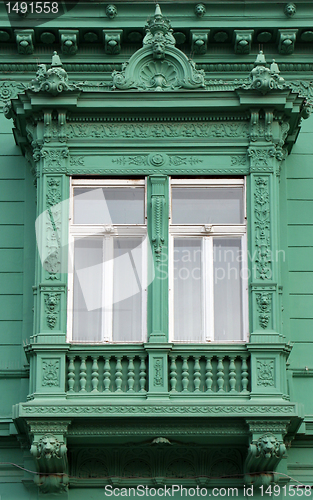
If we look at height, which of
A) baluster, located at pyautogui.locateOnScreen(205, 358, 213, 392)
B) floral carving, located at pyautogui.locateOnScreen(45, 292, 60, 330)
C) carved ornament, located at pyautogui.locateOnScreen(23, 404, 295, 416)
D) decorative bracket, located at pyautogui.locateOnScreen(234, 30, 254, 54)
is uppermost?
decorative bracket, located at pyautogui.locateOnScreen(234, 30, 254, 54)

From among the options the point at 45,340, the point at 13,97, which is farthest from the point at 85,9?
the point at 45,340

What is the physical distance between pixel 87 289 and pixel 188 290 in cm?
144

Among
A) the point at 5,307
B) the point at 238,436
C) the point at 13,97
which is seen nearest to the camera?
the point at 238,436

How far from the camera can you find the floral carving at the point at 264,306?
14594 mm

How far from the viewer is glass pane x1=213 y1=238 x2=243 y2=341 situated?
14.9 m

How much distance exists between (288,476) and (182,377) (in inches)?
78.4

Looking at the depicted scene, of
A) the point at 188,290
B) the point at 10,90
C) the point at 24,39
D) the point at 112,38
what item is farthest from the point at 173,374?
the point at 24,39

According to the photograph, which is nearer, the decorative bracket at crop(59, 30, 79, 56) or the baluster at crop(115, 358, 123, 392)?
the baluster at crop(115, 358, 123, 392)

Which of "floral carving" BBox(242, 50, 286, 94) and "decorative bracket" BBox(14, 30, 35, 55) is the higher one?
"decorative bracket" BBox(14, 30, 35, 55)

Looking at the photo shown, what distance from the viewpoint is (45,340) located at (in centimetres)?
1446

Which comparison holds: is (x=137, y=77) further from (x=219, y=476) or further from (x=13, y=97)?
(x=219, y=476)

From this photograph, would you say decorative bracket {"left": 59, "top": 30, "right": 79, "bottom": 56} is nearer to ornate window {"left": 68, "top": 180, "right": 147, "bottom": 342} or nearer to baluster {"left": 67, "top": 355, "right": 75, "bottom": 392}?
ornate window {"left": 68, "top": 180, "right": 147, "bottom": 342}

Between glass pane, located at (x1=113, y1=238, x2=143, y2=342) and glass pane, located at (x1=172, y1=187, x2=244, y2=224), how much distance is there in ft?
2.54

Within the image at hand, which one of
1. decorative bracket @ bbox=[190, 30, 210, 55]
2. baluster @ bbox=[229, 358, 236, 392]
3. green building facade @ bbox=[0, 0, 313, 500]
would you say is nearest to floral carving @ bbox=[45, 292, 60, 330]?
green building facade @ bbox=[0, 0, 313, 500]
